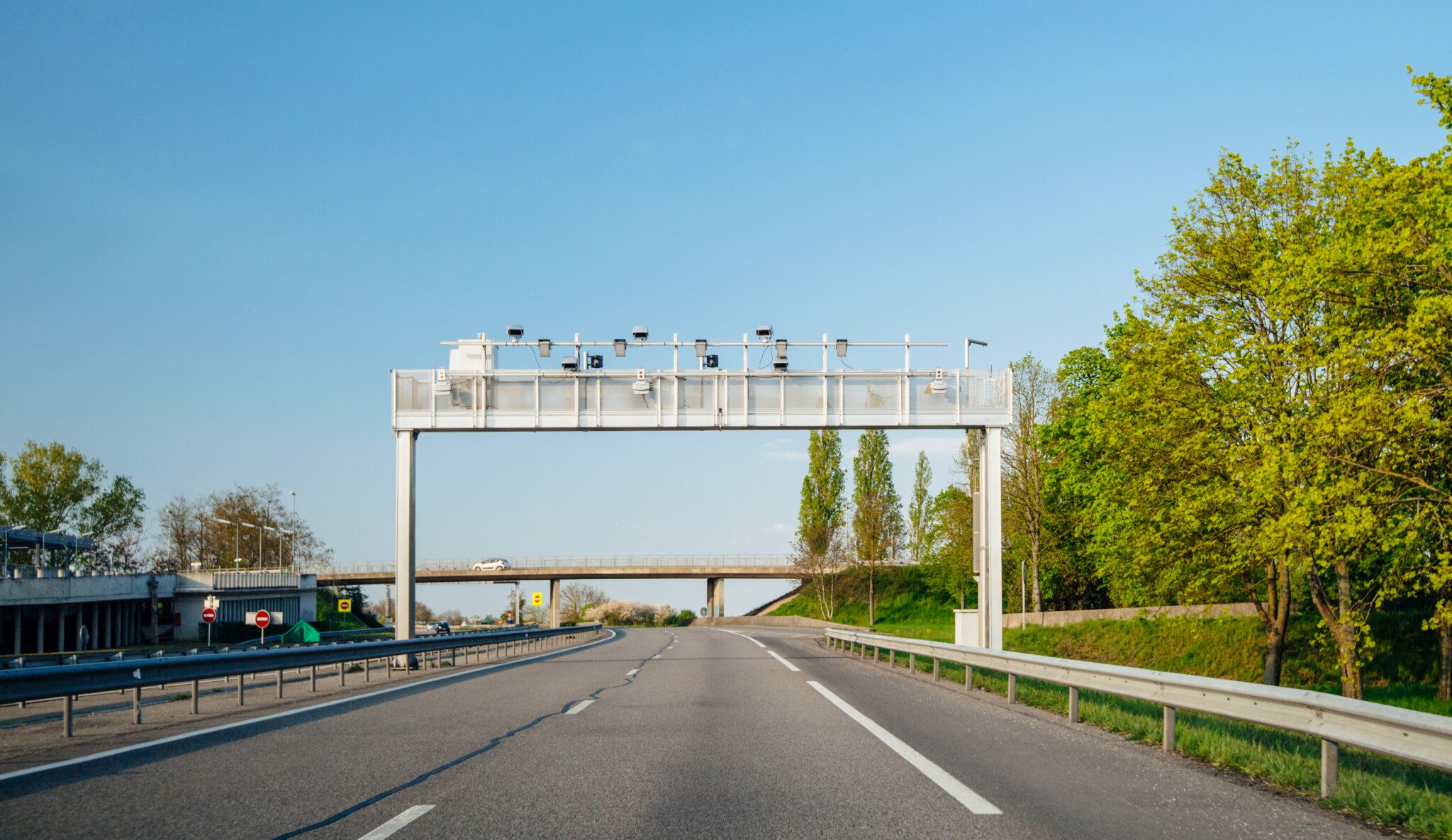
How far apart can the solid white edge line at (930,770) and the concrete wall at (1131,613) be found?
2051 cm

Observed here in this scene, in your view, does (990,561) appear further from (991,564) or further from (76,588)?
(76,588)

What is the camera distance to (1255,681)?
34.2 m

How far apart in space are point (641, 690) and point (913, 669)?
290 inches

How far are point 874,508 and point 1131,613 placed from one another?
34.1 meters

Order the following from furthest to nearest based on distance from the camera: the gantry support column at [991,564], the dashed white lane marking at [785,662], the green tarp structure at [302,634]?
the green tarp structure at [302,634] < the gantry support column at [991,564] < the dashed white lane marking at [785,662]

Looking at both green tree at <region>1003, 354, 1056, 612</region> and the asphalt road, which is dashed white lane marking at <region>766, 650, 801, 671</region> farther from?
green tree at <region>1003, 354, 1056, 612</region>

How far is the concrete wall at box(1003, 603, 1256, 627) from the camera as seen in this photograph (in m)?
36.7

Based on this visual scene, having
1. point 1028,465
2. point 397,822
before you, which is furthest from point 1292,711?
point 1028,465

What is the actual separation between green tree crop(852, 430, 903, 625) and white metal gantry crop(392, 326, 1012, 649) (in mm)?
46227

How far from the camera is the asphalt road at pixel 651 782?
6207 mm

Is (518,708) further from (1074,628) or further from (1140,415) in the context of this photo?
(1074,628)

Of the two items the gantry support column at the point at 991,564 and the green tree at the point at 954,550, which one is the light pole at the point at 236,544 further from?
the gantry support column at the point at 991,564

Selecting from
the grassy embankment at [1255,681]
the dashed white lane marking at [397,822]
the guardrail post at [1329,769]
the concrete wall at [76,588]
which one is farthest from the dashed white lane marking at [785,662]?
the concrete wall at [76,588]

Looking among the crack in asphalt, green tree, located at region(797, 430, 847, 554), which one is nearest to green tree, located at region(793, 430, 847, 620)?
green tree, located at region(797, 430, 847, 554)
